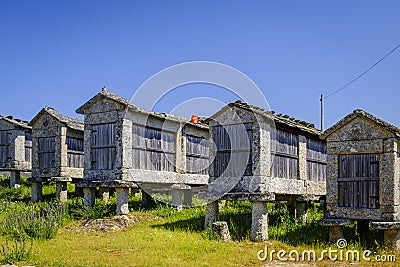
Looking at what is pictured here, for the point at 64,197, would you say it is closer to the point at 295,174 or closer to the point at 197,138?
the point at 197,138

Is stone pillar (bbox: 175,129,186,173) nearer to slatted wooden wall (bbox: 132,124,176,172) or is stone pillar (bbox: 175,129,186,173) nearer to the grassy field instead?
slatted wooden wall (bbox: 132,124,176,172)

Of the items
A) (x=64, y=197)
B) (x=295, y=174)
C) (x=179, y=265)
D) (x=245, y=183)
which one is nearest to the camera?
(x=179, y=265)

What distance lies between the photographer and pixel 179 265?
11250 mm

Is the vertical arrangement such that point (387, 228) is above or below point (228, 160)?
below

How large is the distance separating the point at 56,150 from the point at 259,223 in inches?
438

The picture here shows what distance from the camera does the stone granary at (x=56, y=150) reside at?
21812 millimetres

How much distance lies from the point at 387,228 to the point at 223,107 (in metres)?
6.33

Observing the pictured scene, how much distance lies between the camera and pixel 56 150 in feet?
71.8

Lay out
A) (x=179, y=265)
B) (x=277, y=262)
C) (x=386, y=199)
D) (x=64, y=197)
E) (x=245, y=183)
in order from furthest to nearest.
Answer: (x=64, y=197) < (x=245, y=183) < (x=386, y=199) < (x=277, y=262) < (x=179, y=265)

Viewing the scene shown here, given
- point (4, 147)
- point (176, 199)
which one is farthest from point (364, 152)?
point (4, 147)

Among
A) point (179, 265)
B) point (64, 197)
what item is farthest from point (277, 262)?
point (64, 197)

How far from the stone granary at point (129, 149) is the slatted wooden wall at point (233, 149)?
3.80m

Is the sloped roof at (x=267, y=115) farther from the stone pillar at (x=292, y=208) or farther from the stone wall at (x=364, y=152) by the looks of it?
the stone pillar at (x=292, y=208)


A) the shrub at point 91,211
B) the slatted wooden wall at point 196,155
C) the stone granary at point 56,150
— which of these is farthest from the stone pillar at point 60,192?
the slatted wooden wall at point 196,155
